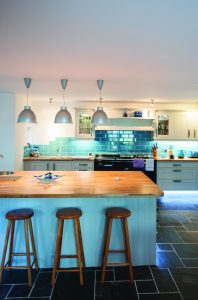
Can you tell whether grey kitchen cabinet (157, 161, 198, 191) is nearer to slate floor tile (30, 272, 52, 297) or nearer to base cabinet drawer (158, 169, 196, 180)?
base cabinet drawer (158, 169, 196, 180)

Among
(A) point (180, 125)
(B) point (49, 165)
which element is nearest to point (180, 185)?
(A) point (180, 125)

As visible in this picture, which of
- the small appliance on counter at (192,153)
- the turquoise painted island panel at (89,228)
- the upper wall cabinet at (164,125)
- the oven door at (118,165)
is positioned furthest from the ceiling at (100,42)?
the small appliance on counter at (192,153)

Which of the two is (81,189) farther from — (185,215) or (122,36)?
(185,215)

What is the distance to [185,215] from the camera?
13.6 feet

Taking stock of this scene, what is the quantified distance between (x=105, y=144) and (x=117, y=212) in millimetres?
3584

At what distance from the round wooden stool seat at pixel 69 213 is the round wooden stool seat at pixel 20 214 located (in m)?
0.30

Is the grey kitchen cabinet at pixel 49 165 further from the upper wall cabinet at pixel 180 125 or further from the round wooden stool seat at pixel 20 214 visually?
the round wooden stool seat at pixel 20 214

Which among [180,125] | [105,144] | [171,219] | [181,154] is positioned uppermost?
[180,125]

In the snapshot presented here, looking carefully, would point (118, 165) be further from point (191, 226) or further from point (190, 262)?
point (190, 262)

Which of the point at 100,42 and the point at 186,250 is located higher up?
the point at 100,42

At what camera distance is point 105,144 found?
5875mm

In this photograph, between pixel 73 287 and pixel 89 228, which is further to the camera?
pixel 89 228

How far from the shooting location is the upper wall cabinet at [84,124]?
5.52 meters

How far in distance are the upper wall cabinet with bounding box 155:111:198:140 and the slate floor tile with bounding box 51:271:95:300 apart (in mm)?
3997
